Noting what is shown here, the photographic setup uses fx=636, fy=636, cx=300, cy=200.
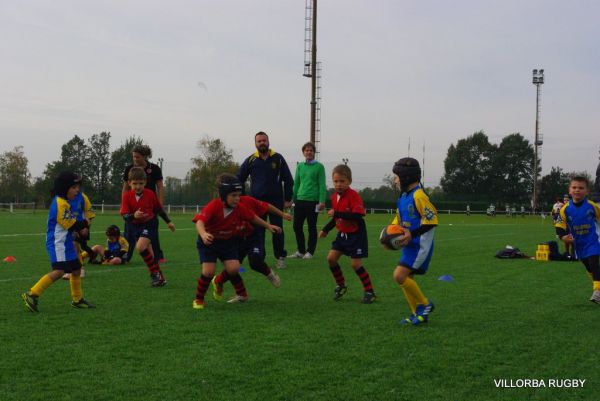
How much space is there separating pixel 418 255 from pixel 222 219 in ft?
7.50

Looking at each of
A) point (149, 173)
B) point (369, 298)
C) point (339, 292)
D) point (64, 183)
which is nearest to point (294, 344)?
point (369, 298)

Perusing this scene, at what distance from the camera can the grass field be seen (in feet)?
13.1

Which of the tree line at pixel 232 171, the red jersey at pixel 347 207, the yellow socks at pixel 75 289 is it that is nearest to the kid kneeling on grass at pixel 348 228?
the red jersey at pixel 347 207

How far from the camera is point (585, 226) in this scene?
795 cm

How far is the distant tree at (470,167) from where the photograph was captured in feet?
346

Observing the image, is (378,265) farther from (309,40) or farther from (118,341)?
(309,40)

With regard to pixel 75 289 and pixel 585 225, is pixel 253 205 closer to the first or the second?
pixel 75 289

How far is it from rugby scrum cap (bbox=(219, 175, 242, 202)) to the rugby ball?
1.78 meters

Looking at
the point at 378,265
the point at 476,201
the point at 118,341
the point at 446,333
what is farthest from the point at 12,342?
the point at 476,201

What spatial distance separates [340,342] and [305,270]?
5.44 m

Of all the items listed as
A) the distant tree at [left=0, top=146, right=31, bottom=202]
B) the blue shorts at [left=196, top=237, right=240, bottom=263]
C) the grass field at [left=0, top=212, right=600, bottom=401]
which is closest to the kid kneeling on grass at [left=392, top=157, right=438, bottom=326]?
the grass field at [left=0, top=212, right=600, bottom=401]

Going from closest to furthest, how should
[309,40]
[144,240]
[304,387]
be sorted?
[304,387] < [144,240] < [309,40]

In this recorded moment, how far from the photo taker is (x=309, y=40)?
3250cm

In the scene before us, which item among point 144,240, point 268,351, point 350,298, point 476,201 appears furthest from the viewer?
point 476,201
